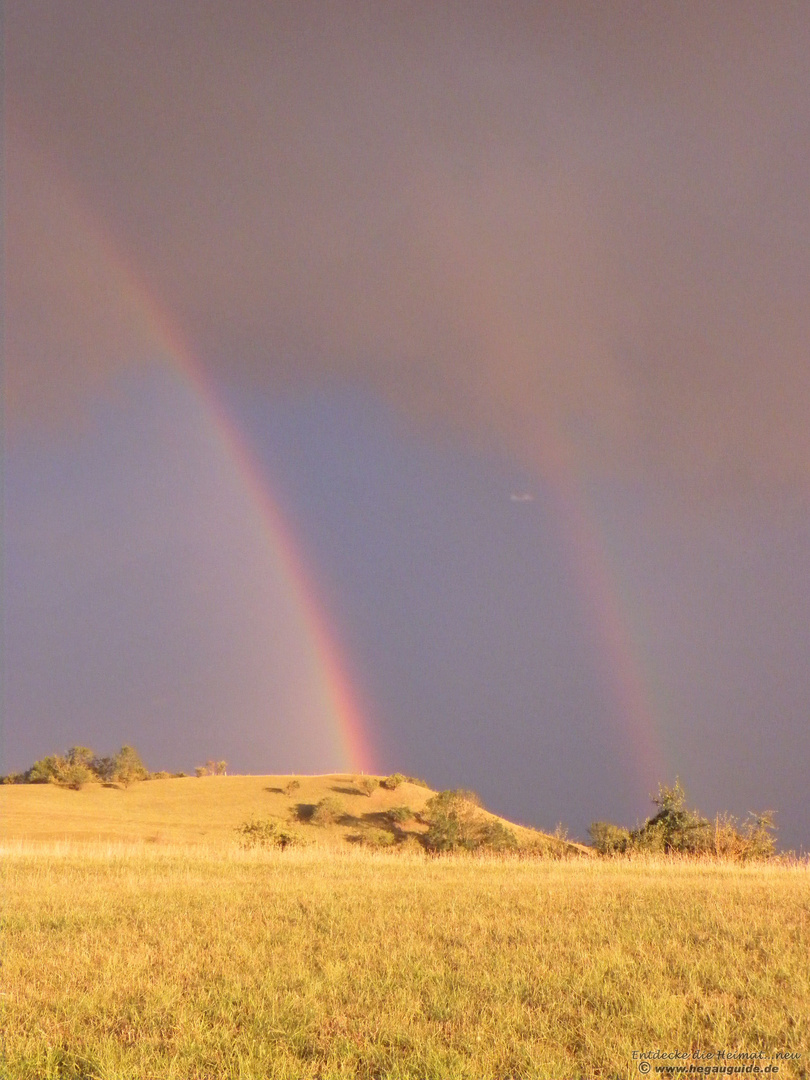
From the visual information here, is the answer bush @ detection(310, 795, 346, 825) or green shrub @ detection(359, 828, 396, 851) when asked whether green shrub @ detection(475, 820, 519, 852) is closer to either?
green shrub @ detection(359, 828, 396, 851)

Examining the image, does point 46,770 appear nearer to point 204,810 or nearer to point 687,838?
point 204,810

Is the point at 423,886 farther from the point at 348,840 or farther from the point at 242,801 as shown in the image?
the point at 242,801

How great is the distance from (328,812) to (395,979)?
176 feet

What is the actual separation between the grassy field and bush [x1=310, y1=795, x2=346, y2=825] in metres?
42.5

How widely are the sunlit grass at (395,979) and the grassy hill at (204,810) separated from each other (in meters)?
29.8

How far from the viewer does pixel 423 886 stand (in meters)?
17.2

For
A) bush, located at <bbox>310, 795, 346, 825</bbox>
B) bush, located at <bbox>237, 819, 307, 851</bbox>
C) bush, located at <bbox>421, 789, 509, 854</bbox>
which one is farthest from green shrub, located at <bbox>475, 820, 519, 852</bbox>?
A: bush, located at <bbox>237, 819, 307, 851</bbox>

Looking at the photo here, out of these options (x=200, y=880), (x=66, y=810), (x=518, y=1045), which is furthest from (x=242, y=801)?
(x=518, y=1045)

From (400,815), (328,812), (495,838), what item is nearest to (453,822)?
(495,838)

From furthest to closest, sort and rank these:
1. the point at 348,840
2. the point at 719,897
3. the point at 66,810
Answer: the point at 66,810, the point at 348,840, the point at 719,897

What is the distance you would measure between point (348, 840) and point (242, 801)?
16667 mm

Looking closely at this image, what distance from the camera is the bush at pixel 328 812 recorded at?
58875mm

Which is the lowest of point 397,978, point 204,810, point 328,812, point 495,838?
point 204,810

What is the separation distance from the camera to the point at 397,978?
29.4ft
